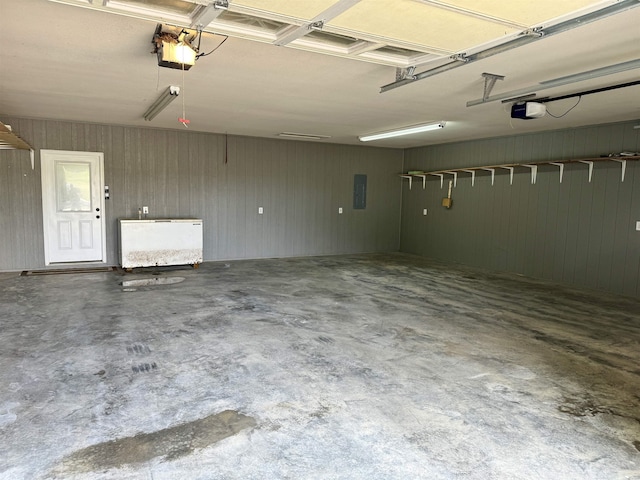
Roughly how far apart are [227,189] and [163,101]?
3.25m

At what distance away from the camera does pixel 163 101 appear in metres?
5.10

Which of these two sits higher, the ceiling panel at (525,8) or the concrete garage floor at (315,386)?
the ceiling panel at (525,8)

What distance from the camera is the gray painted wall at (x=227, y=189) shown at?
22.5 feet

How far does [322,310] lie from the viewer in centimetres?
485

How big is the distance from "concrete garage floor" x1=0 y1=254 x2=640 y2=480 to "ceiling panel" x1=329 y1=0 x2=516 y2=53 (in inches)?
90.4

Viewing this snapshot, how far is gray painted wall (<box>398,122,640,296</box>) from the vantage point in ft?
19.5

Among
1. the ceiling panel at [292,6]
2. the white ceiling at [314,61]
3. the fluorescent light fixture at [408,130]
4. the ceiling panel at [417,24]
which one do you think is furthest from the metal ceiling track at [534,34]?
the fluorescent light fixture at [408,130]

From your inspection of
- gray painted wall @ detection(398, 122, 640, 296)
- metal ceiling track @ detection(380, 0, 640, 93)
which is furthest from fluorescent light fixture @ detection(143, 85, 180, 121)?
gray painted wall @ detection(398, 122, 640, 296)

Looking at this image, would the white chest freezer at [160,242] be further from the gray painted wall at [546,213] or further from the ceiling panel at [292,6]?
the ceiling panel at [292,6]

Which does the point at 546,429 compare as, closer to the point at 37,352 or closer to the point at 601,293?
the point at 37,352

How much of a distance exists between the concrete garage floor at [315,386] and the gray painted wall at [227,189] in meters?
2.31

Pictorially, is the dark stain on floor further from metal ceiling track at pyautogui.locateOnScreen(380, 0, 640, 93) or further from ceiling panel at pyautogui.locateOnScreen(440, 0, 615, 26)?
metal ceiling track at pyautogui.locateOnScreen(380, 0, 640, 93)

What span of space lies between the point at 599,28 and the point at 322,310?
11.5ft

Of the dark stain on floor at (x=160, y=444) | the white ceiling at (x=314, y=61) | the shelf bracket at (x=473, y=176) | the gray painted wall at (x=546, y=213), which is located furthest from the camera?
the shelf bracket at (x=473, y=176)
